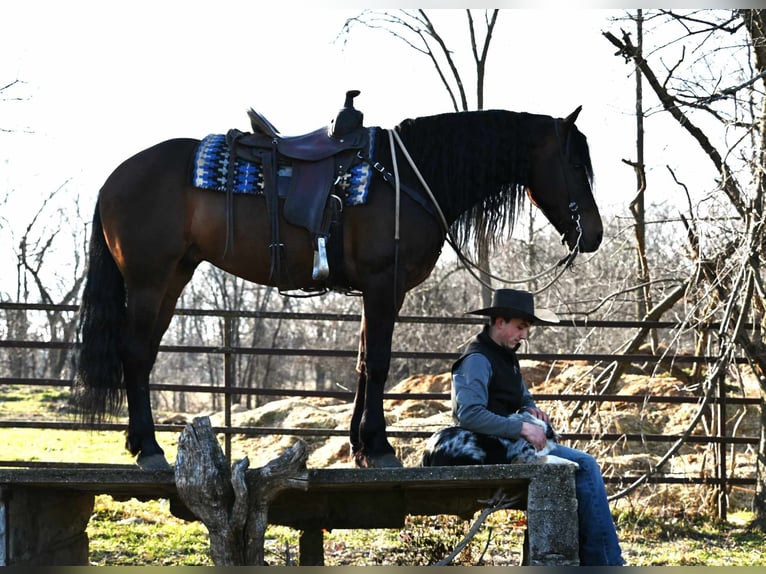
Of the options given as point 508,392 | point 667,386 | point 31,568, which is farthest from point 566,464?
point 667,386

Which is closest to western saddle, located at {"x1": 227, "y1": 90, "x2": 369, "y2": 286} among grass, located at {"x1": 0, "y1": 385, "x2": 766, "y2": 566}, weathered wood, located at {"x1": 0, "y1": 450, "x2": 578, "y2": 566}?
weathered wood, located at {"x1": 0, "y1": 450, "x2": 578, "y2": 566}

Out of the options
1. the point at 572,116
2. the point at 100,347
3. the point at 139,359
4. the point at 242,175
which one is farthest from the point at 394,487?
the point at 572,116

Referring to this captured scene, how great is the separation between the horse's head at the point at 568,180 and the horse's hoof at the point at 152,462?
8.61 ft

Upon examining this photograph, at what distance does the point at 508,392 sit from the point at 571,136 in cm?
160

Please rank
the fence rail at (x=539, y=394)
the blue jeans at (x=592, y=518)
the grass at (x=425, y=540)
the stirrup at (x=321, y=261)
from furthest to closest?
the fence rail at (x=539, y=394) → the grass at (x=425, y=540) → the stirrup at (x=321, y=261) → the blue jeans at (x=592, y=518)

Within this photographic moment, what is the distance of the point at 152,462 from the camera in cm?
497

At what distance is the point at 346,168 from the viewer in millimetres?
5125

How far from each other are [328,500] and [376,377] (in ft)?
2.69

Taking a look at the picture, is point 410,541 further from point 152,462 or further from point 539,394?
point 539,394

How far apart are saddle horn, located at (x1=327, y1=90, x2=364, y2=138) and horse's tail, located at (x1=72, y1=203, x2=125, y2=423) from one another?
1524 mm

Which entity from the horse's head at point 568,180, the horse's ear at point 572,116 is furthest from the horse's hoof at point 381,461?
the horse's ear at point 572,116

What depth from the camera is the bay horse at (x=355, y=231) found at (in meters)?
5.02

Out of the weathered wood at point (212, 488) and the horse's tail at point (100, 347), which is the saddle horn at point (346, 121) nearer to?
the horse's tail at point (100, 347)

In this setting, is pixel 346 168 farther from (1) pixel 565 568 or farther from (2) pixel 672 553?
(2) pixel 672 553
